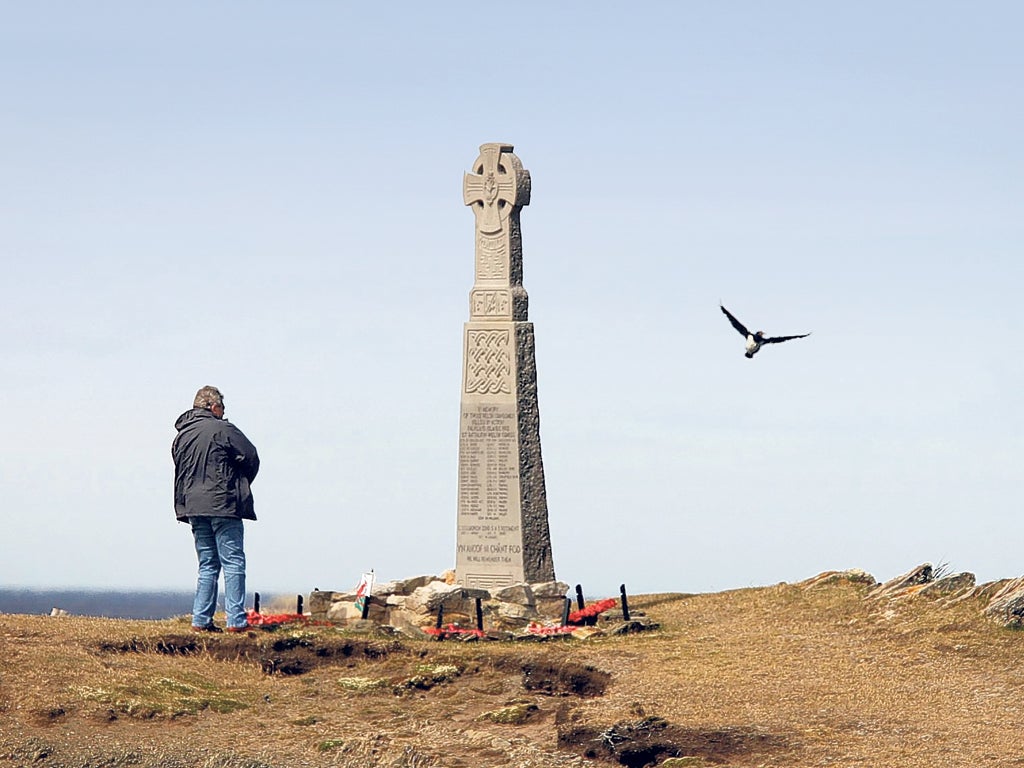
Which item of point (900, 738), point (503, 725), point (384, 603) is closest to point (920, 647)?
point (900, 738)

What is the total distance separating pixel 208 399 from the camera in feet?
64.3

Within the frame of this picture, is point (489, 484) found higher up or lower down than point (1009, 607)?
higher up

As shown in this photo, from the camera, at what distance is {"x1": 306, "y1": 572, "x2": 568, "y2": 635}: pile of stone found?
20703 millimetres

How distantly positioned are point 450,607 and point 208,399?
436 cm

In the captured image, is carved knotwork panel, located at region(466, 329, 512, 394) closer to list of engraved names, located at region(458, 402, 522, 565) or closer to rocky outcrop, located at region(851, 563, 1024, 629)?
list of engraved names, located at region(458, 402, 522, 565)

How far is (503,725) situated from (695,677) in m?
2.47

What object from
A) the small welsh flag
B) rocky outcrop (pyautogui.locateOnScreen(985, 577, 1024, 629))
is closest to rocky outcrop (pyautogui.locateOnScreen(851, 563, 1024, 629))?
rocky outcrop (pyautogui.locateOnScreen(985, 577, 1024, 629))

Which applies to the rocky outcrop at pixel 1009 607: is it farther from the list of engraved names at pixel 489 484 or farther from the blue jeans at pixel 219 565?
the blue jeans at pixel 219 565

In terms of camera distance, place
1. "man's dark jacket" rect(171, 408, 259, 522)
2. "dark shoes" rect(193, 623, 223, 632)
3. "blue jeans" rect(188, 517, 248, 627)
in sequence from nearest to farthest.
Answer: "man's dark jacket" rect(171, 408, 259, 522)
"blue jeans" rect(188, 517, 248, 627)
"dark shoes" rect(193, 623, 223, 632)

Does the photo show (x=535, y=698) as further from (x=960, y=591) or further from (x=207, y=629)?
(x=960, y=591)

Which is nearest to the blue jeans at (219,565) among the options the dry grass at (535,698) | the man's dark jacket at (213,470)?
the man's dark jacket at (213,470)

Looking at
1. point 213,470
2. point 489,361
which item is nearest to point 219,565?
point 213,470

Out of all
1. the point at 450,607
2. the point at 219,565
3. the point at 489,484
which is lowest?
the point at 450,607

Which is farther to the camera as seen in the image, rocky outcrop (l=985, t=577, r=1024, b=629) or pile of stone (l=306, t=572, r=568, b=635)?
pile of stone (l=306, t=572, r=568, b=635)
